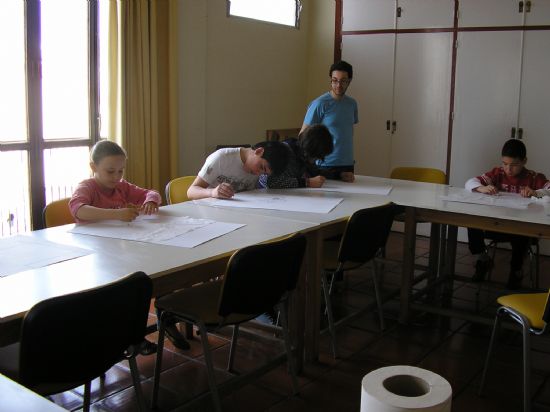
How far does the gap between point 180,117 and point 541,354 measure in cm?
289

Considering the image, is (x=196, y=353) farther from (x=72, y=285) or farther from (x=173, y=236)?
(x=72, y=285)

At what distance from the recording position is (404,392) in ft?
3.07

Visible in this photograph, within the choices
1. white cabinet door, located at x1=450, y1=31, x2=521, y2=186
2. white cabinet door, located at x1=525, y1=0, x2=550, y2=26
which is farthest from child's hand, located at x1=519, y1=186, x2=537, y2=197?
white cabinet door, located at x1=525, y1=0, x2=550, y2=26

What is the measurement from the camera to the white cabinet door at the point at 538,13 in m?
4.71

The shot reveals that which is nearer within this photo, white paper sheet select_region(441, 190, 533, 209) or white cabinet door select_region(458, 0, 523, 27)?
white paper sheet select_region(441, 190, 533, 209)

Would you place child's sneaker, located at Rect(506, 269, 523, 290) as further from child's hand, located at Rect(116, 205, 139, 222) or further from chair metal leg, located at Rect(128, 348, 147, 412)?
chair metal leg, located at Rect(128, 348, 147, 412)

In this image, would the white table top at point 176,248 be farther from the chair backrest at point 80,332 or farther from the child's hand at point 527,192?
the child's hand at point 527,192

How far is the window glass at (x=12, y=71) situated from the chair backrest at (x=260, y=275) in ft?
6.88

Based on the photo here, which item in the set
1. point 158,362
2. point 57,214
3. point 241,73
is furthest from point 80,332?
point 241,73

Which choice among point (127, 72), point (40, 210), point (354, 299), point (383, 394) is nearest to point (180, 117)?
point (127, 72)

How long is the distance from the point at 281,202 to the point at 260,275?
0.97 meters

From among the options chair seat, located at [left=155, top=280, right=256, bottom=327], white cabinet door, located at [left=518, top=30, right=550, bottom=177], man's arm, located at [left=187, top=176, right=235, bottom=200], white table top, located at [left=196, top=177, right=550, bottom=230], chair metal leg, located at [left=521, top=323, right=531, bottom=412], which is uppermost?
white cabinet door, located at [left=518, top=30, right=550, bottom=177]

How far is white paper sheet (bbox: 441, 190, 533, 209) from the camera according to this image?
3158mm

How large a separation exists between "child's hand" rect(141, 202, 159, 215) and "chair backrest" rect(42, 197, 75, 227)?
0.33 metres
